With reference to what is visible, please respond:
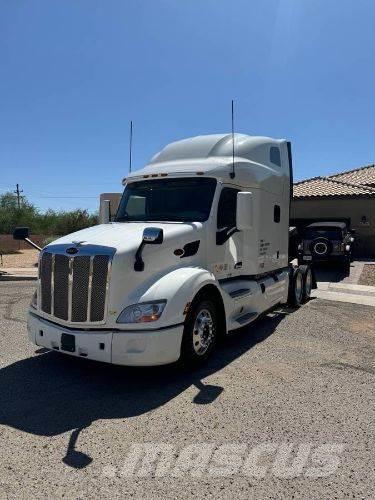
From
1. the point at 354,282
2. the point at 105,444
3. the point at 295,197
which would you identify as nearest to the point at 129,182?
the point at 105,444

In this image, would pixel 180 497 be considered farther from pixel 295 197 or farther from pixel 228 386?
pixel 295 197

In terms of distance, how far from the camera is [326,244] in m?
16.5

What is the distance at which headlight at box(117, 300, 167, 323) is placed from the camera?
195 inches

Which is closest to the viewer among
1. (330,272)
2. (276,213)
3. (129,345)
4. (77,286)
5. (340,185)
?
(129,345)

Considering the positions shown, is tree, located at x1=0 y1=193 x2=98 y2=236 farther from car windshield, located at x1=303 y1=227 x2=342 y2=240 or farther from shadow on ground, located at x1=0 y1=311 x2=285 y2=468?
shadow on ground, located at x1=0 y1=311 x2=285 y2=468

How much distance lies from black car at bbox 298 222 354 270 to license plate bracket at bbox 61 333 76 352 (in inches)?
468

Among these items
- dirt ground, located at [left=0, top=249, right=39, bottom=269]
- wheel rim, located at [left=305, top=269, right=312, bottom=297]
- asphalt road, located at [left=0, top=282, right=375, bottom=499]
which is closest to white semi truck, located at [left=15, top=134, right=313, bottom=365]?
asphalt road, located at [left=0, top=282, right=375, bottom=499]

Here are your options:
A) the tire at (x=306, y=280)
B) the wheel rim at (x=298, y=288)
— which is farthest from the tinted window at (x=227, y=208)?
the tire at (x=306, y=280)

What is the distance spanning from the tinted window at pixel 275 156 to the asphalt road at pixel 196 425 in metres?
3.52

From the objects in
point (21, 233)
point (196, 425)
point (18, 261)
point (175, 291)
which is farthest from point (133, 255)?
point (18, 261)

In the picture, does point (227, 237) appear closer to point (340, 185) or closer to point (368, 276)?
point (368, 276)

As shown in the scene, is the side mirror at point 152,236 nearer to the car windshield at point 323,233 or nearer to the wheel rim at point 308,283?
the wheel rim at point 308,283

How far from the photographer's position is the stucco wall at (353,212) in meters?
21.6

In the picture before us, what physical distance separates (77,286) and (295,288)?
585 centimetres
